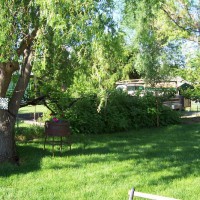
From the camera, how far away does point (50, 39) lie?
19.0 ft

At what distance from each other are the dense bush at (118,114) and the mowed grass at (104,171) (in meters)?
1.84

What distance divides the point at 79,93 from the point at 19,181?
6862mm

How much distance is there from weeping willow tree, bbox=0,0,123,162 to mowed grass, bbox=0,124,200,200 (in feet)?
3.39

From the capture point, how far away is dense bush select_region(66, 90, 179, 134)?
12031 mm

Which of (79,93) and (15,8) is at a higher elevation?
(15,8)

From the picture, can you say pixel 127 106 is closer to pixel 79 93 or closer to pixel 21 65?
pixel 79 93

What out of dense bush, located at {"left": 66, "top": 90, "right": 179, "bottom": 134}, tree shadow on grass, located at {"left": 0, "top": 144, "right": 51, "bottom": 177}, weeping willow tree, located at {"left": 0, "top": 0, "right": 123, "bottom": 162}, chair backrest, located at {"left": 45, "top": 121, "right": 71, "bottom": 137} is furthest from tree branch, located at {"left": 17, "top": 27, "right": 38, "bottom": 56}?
dense bush, located at {"left": 66, "top": 90, "right": 179, "bottom": 134}

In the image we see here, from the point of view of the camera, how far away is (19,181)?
592cm

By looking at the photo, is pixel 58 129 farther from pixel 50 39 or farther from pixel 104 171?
pixel 50 39

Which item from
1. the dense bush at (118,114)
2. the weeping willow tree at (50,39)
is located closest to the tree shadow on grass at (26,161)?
the weeping willow tree at (50,39)

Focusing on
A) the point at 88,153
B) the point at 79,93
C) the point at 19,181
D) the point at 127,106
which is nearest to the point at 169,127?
the point at 127,106

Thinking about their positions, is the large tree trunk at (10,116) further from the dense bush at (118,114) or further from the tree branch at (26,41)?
the dense bush at (118,114)

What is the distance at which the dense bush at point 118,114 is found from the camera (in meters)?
12.0

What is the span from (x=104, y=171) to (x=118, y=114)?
6482 mm
